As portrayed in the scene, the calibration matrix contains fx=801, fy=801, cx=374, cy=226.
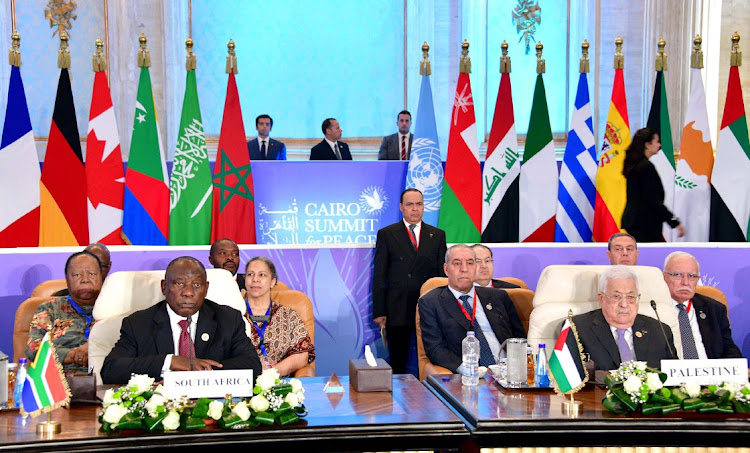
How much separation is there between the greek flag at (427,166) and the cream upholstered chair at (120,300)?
325 cm

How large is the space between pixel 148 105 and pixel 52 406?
4443 mm

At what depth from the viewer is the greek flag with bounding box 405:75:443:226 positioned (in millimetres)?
6969

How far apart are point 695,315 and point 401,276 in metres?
2.10

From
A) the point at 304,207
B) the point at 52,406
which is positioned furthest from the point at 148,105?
the point at 52,406

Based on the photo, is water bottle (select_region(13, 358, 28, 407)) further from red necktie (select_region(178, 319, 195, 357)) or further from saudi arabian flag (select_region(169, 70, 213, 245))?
saudi arabian flag (select_region(169, 70, 213, 245))

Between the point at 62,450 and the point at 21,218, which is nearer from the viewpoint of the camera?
the point at 62,450

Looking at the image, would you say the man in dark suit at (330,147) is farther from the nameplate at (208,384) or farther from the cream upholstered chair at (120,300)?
the nameplate at (208,384)

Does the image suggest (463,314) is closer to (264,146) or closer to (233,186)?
(233,186)

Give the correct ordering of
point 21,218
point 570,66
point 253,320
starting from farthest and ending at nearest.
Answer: point 570,66 → point 21,218 → point 253,320

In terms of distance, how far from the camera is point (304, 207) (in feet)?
22.6

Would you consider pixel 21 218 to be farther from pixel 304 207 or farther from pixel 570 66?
pixel 570 66

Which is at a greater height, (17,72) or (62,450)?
(17,72)

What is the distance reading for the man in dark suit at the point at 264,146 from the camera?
8141mm

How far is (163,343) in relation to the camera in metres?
3.57
